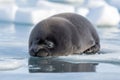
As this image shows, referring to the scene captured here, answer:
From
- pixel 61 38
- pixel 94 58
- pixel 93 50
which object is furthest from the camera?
pixel 93 50

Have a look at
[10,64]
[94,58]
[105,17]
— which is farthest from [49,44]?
[105,17]

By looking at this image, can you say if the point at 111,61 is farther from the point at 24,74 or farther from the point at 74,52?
the point at 24,74

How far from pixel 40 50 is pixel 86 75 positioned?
3.53 feet

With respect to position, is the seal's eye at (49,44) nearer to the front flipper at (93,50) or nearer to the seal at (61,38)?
the seal at (61,38)

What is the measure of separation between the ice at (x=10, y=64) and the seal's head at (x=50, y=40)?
343 millimetres

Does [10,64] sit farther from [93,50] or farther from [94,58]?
[93,50]

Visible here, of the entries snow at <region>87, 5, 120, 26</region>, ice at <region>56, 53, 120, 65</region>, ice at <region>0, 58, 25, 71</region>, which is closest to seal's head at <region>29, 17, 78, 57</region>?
ice at <region>56, 53, 120, 65</region>

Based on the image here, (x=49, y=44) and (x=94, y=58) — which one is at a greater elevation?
(x=49, y=44)

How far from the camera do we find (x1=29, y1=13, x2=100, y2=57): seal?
5215 mm

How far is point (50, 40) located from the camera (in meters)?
5.25

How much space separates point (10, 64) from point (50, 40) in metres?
0.82

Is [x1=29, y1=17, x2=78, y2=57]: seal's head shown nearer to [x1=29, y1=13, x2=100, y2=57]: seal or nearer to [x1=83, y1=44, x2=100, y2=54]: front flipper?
[x1=29, y1=13, x2=100, y2=57]: seal

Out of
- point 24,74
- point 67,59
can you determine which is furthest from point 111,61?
point 24,74

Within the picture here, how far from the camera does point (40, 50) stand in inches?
202
